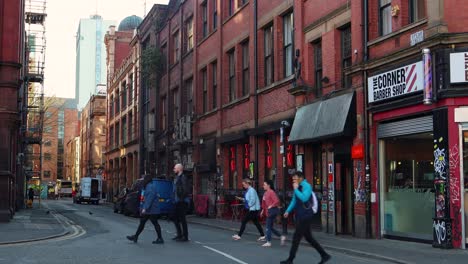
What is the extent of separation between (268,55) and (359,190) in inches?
376

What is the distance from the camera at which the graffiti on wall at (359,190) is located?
55.9 feet

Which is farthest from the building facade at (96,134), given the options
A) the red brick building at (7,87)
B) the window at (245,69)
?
the red brick building at (7,87)

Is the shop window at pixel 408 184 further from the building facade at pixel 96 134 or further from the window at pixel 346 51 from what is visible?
the building facade at pixel 96 134

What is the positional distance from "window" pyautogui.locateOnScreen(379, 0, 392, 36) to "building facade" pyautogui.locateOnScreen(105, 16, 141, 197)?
117 feet

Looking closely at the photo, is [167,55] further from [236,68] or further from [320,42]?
[320,42]

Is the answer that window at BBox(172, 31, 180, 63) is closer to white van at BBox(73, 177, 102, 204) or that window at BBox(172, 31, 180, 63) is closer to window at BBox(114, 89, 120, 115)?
window at BBox(114, 89, 120, 115)

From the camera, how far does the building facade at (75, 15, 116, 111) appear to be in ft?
562

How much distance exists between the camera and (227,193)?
2864cm

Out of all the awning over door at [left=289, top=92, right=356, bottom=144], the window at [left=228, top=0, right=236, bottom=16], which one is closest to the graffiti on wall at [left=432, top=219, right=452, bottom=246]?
the awning over door at [left=289, top=92, right=356, bottom=144]

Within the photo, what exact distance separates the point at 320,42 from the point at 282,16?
3667 mm

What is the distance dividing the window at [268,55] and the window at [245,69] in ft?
6.65

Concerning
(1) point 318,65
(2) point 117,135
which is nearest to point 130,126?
(2) point 117,135

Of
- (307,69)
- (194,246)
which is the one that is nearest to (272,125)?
(307,69)

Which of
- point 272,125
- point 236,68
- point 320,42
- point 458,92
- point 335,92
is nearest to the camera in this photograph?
point 458,92
